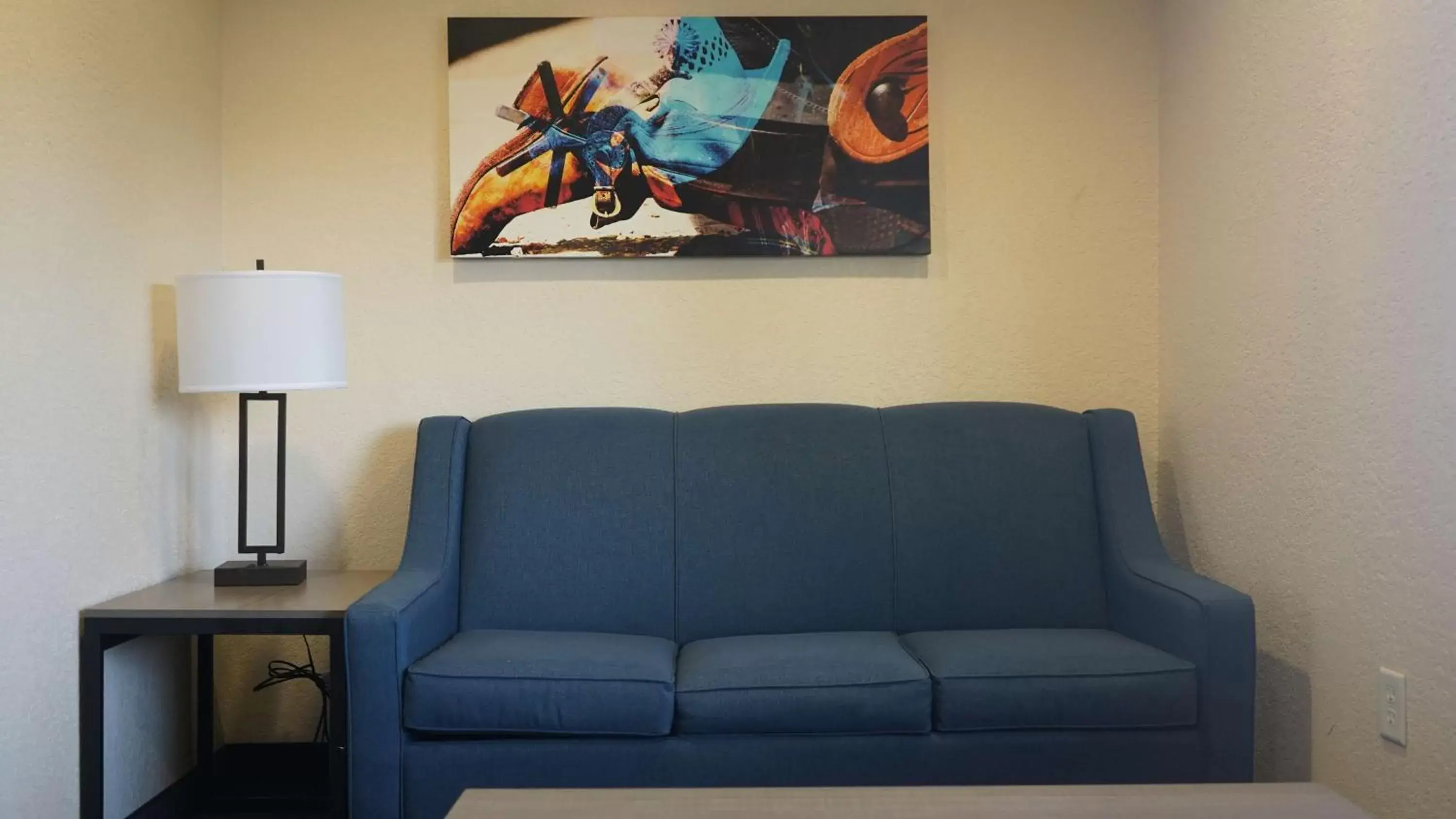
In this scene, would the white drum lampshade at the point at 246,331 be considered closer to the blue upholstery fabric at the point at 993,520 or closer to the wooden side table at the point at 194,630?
the wooden side table at the point at 194,630

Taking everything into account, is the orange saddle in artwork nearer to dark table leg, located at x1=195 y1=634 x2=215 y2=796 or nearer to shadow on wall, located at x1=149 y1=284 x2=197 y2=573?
shadow on wall, located at x1=149 y1=284 x2=197 y2=573

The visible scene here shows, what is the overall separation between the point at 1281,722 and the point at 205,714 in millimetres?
2641

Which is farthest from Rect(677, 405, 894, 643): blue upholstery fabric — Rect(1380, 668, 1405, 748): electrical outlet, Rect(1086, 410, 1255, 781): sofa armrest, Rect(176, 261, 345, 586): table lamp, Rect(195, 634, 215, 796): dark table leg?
Rect(195, 634, 215, 796): dark table leg

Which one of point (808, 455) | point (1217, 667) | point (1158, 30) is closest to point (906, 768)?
point (1217, 667)

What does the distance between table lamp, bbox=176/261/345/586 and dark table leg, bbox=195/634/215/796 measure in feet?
2.33

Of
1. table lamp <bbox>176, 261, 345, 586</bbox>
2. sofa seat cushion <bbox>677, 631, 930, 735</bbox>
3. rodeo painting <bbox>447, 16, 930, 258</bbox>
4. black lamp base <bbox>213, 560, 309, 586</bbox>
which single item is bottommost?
sofa seat cushion <bbox>677, 631, 930, 735</bbox>

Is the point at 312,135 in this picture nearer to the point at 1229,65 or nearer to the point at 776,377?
the point at 776,377

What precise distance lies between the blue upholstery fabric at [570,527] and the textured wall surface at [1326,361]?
142cm

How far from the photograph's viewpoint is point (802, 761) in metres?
2.32

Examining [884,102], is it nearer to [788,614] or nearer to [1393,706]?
[788,614]

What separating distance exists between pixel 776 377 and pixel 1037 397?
754 millimetres

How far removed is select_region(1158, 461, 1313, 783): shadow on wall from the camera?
250 centimetres

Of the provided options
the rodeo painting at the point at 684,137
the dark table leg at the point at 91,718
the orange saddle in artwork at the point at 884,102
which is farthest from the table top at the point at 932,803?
the orange saddle in artwork at the point at 884,102

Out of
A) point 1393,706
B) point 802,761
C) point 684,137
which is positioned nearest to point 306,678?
point 802,761
